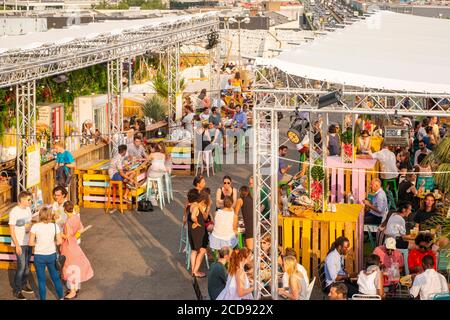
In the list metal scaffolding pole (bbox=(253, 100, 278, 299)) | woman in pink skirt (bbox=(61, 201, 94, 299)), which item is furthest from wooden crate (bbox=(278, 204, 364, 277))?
woman in pink skirt (bbox=(61, 201, 94, 299))

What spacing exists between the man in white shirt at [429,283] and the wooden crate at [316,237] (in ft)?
5.66

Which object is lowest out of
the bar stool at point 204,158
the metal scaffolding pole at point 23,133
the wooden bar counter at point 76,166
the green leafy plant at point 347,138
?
the bar stool at point 204,158

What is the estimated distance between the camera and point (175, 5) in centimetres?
15175

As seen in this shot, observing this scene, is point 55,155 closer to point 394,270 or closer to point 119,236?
point 119,236

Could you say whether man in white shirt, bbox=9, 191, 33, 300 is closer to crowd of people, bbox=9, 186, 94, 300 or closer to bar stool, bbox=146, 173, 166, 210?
crowd of people, bbox=9, 186, 94, 300

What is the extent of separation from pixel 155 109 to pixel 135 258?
1077 centimetres

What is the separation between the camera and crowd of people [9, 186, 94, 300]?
10000mm

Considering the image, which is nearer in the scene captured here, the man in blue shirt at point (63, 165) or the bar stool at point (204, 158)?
the man in blue shirt at point (63, 165)

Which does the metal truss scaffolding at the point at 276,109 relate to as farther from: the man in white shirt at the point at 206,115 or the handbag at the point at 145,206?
the man in white shirt at the point at 206,115

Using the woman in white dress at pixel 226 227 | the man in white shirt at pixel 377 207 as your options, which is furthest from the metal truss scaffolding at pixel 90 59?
the man in white shirt at pixel 377 207

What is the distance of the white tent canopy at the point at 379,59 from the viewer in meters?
Answer: 10.1

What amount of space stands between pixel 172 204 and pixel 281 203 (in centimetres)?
414

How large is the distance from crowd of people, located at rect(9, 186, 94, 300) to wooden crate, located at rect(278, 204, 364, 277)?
259cm

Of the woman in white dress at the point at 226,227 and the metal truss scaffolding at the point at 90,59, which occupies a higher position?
the metal truss scaffolding at the point at 90,59
